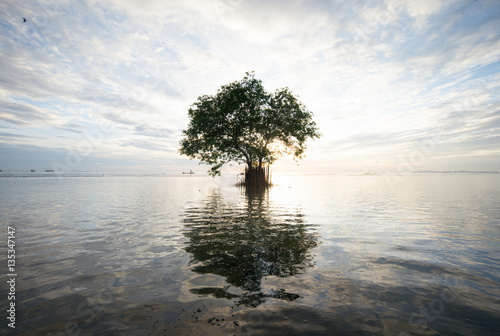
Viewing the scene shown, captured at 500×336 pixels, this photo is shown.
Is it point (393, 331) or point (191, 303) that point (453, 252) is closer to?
point (393, 331)

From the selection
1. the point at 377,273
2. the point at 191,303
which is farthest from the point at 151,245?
the point at 377,273

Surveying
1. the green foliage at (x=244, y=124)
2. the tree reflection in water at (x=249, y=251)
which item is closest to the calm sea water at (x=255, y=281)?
the tree reflection in water at (x=249, y=251)

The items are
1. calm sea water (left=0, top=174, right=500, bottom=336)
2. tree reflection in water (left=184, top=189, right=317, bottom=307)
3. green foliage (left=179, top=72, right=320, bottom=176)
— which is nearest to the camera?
calm sea water (left=0, top=174, right=500, bottom=336)

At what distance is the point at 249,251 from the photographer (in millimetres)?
7789

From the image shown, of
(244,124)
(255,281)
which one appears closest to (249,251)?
(255,281)

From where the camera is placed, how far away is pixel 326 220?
534 inches

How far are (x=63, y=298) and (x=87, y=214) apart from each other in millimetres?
12121

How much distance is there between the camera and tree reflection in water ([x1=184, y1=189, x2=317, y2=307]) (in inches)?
205

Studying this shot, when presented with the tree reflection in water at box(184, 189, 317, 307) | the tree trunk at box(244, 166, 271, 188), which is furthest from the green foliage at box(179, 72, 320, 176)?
the tree reflection in water at box(184, 189, 317, 307)

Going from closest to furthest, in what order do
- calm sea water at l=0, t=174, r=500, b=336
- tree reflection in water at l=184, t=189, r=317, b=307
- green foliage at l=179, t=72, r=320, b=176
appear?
calm sea water at l=0, t=174, r=500, b=336 → tree reflection in water at l=184, t=189, r=317, b=307 → green foliage at l=179, t=72, r=320, b=176

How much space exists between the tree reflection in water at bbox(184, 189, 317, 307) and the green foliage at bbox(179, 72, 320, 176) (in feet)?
79.7

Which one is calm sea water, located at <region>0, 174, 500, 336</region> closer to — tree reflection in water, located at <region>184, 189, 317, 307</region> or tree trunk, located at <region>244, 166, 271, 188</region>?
tree reflection in water, located at <region>184, 189, 317, 307</region>

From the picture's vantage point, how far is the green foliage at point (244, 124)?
35188 millimetres

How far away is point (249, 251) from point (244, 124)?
29.3 meters
